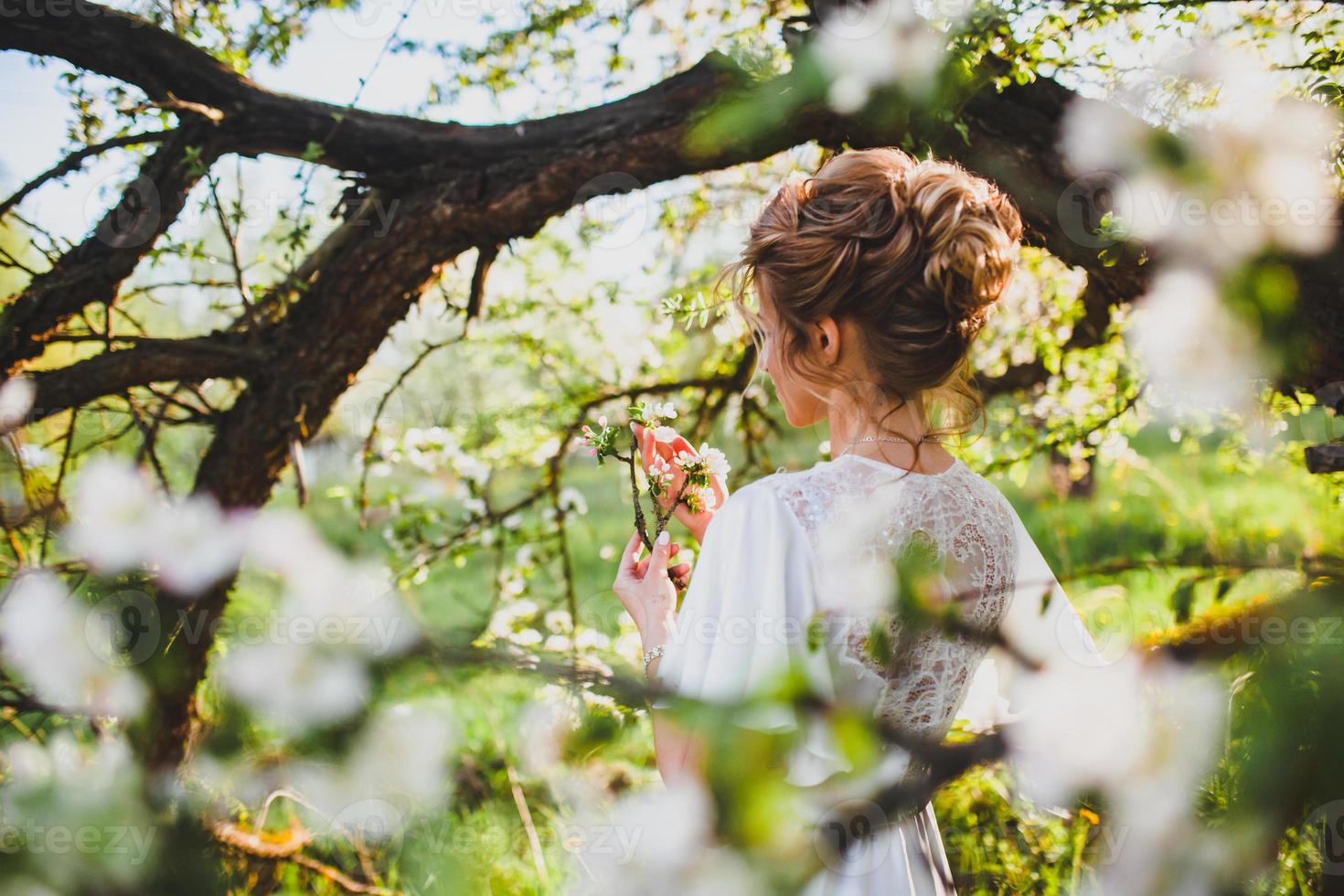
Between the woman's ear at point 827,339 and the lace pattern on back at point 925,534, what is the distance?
20 centimetres

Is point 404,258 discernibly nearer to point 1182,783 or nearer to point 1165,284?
point 1165,284

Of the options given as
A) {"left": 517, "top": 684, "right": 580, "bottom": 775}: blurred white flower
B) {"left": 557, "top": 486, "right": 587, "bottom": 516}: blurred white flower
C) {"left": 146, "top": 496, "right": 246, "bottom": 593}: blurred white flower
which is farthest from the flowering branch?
{"left": 557, "top": 486, "right": 587, "bottom": 516}: blurred white flower

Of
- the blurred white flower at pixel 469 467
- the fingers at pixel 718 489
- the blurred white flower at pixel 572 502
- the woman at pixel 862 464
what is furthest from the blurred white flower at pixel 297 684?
the blurred white flower at pixel 469 467

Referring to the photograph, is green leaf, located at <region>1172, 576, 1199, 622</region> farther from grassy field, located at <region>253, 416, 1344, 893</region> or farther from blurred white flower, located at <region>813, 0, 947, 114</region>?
blurred white flower, located at <region>813, 0, 947, 114</region>

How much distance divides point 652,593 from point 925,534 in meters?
0.57

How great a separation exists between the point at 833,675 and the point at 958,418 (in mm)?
1548

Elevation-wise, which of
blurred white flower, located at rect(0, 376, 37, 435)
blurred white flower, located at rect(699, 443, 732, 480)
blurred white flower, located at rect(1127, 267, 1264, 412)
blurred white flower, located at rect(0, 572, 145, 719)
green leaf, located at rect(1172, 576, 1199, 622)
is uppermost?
blurred white flower, located at rect(0, 376, 37, 435)

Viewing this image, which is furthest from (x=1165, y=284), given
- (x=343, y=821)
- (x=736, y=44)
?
(x=736, y=44)

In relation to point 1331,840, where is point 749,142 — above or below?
above

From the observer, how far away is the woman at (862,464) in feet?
4.73

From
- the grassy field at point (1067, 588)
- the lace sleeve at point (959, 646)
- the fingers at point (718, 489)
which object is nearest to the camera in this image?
the grassy field at point (1067, 588)

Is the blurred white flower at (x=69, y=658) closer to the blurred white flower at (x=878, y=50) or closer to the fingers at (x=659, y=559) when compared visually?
the blurred white flower at (x=878, y=50)

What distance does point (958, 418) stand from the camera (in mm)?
1927

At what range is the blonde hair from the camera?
155 cm
